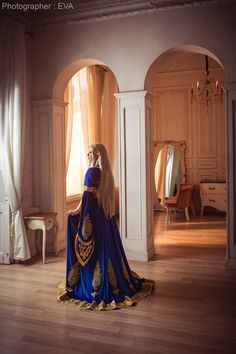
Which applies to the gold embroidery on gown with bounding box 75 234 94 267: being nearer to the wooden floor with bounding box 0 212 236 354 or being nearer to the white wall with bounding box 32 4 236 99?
the wooden floor with bounding box 0 212 236 354

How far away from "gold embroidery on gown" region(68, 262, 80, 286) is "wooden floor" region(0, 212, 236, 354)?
249 mm

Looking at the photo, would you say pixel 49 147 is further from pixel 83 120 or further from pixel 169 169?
pixel 169 169

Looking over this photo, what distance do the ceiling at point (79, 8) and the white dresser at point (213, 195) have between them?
197 inches

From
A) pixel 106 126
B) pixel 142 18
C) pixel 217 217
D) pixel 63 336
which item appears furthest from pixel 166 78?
pixel 63 336

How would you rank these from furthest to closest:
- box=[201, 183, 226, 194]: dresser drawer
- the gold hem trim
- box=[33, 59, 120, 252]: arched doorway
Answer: box=[201, 183, 226, 194]: dresser drawer
box=[33, 59, 120, 252]: arched doorway
the gold hem trim

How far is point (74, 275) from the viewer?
3924 mm

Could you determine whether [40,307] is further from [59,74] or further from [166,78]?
[166,78]

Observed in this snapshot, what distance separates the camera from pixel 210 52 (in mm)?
5012

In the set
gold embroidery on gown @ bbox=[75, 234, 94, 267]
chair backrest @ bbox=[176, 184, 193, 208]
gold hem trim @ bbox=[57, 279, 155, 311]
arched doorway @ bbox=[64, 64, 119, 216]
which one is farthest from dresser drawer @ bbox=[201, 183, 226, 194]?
gold embroidery on gown @ bbox=[75, 234, 94, 267]

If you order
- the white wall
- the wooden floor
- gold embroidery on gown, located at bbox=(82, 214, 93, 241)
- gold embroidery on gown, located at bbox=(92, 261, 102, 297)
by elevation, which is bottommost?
the wooden floor

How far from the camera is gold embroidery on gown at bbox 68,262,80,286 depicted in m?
3.92

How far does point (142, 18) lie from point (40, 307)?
390cm

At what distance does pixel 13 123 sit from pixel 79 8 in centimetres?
185

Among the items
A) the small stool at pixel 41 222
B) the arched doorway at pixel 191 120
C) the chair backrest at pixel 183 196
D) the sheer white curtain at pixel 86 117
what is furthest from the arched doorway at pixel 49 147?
the arched doorway at pixel 191 120
